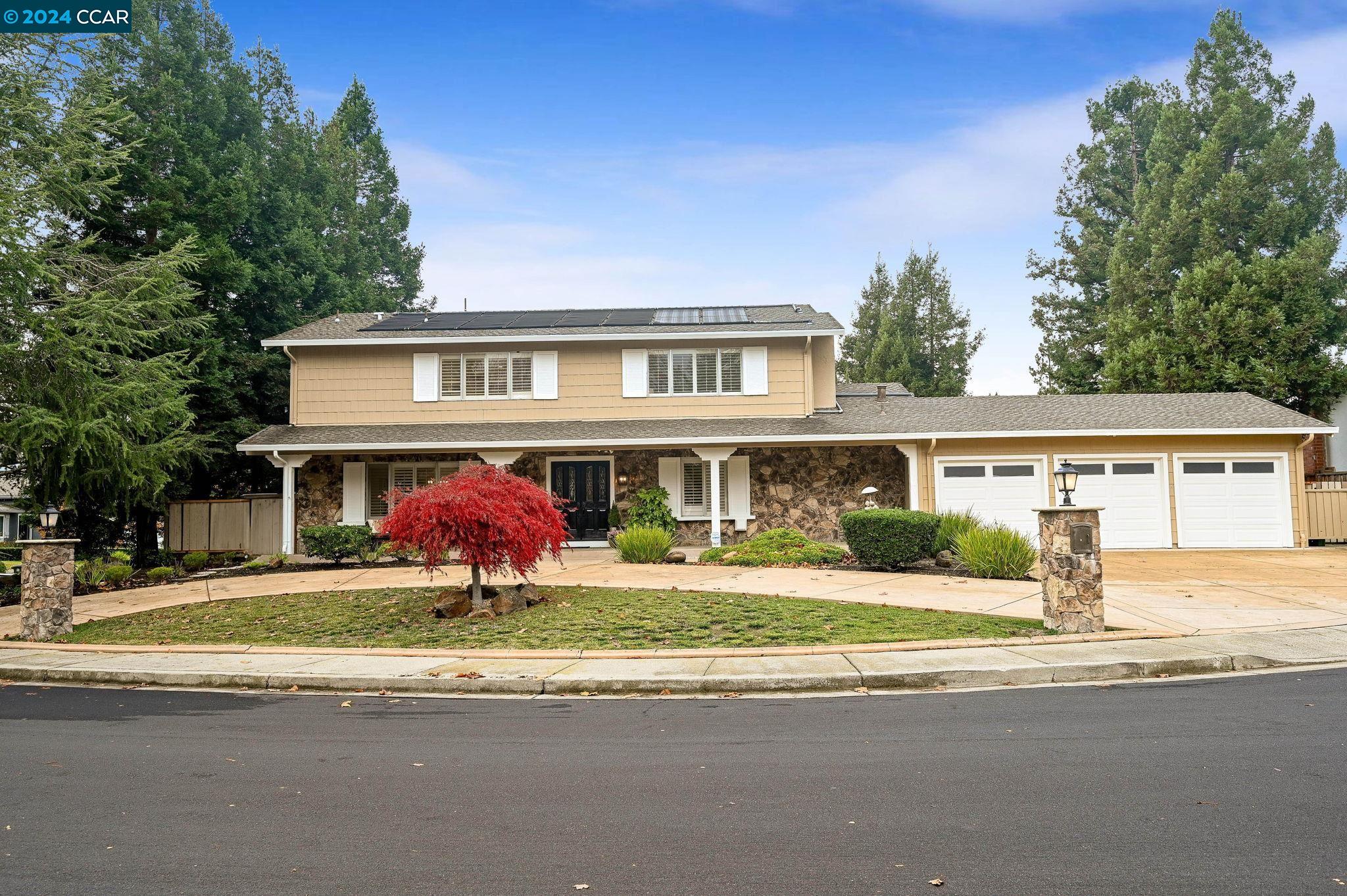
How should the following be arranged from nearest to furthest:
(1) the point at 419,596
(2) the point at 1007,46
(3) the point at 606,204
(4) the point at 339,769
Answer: (4) the point at 339,769 < (1) the point at 419,596 < (2) the point at 1007,46 < (3) the point at 606,204

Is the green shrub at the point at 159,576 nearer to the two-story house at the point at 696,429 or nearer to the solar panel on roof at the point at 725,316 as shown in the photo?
the two-story house at the point at 696,429

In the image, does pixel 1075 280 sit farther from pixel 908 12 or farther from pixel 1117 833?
pixel 1117 833

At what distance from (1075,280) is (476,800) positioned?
3958 cm

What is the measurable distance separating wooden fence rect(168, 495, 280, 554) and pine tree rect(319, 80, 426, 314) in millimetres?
17628

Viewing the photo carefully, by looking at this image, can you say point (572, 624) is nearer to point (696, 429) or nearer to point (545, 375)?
point (696, 429)

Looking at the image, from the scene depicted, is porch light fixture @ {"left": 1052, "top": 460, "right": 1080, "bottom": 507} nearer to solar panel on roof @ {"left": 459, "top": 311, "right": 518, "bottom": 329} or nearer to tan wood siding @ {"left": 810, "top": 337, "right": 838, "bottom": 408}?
tan wood siding @ {"left": 810, "top": 337, "right": 838, "bottom": 408}

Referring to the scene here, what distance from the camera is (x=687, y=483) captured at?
2070cm

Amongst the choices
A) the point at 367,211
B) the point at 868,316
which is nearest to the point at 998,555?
the point at 868,316

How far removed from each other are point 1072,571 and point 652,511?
1179 centimetres

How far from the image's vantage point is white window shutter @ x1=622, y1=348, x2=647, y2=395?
20.7 m

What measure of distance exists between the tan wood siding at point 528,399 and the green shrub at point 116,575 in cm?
625

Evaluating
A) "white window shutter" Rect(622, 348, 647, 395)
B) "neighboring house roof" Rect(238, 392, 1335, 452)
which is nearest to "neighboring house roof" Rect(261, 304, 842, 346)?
"white window shutter" Rect(622, 348, 647, 395)

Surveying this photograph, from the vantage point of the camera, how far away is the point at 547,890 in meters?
3.22

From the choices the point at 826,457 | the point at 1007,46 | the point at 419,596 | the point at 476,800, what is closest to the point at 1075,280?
the point at 1007,46
